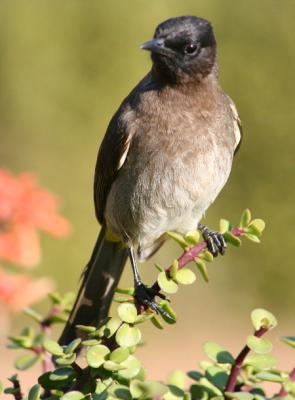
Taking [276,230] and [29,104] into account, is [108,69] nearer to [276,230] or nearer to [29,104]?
[29,104]

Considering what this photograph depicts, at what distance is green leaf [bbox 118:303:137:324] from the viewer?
1780 mm

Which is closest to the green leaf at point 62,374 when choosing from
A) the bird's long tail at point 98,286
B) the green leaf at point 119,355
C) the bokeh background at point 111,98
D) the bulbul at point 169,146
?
the green leaf at point 119,355

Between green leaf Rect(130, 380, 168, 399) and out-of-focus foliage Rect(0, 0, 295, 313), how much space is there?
8045mm

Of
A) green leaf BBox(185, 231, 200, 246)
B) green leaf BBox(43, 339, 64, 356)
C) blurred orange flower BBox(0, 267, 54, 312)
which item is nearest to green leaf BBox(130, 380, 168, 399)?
green leaf BBox(43, 339, 64, 356)

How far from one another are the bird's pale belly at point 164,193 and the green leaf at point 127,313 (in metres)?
1.98

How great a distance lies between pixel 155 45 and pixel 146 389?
223 cm

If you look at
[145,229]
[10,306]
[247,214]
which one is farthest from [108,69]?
[247,214]

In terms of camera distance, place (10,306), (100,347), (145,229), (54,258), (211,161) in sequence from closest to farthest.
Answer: (100,347) → (10,306) → (211,161) → (145,229) → (54,258)

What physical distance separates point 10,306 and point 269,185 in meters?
7.41

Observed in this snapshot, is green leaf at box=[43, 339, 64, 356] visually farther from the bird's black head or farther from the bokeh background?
the bokeh background

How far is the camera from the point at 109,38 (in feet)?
32.6

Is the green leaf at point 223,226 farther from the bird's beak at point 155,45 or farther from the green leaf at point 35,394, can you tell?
the bird's beak at point 155,45

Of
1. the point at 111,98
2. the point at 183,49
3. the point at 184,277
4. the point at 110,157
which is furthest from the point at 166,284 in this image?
the point at 111,98

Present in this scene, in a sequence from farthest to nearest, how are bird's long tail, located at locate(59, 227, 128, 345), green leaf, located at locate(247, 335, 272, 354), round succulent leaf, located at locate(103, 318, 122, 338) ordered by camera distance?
bird's long tail, located at locate(59, 227, 128, 345)
round succulent leaf, located at locate(103, 318, 122, 338)
green leaf, located at locate(247, 335, 272, 354)
